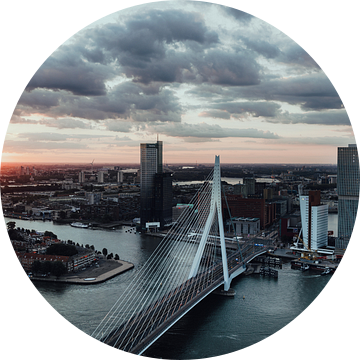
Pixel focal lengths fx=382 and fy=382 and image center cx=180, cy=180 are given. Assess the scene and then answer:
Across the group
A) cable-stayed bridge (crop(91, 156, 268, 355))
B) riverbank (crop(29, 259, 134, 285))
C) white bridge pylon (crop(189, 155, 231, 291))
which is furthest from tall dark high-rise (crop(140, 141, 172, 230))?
white bridge pylon (crop(189, 155, 231, 291))

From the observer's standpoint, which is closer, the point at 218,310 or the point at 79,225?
the point at 218,310

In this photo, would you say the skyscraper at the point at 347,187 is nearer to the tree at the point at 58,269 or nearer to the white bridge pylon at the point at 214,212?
the white bridge pylon at the point at 214,212

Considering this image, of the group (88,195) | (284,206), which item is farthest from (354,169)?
(88,195)

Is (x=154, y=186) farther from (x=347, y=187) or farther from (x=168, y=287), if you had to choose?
(x=168, y=287)

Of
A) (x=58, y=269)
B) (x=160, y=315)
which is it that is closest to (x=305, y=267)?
(x=160, y=315)

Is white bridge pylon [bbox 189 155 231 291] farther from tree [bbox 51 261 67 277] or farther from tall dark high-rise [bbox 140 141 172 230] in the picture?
tall dark high-rise [bbox 140 141 172 230]

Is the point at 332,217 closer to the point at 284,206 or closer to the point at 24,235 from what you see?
the point at 284,206
